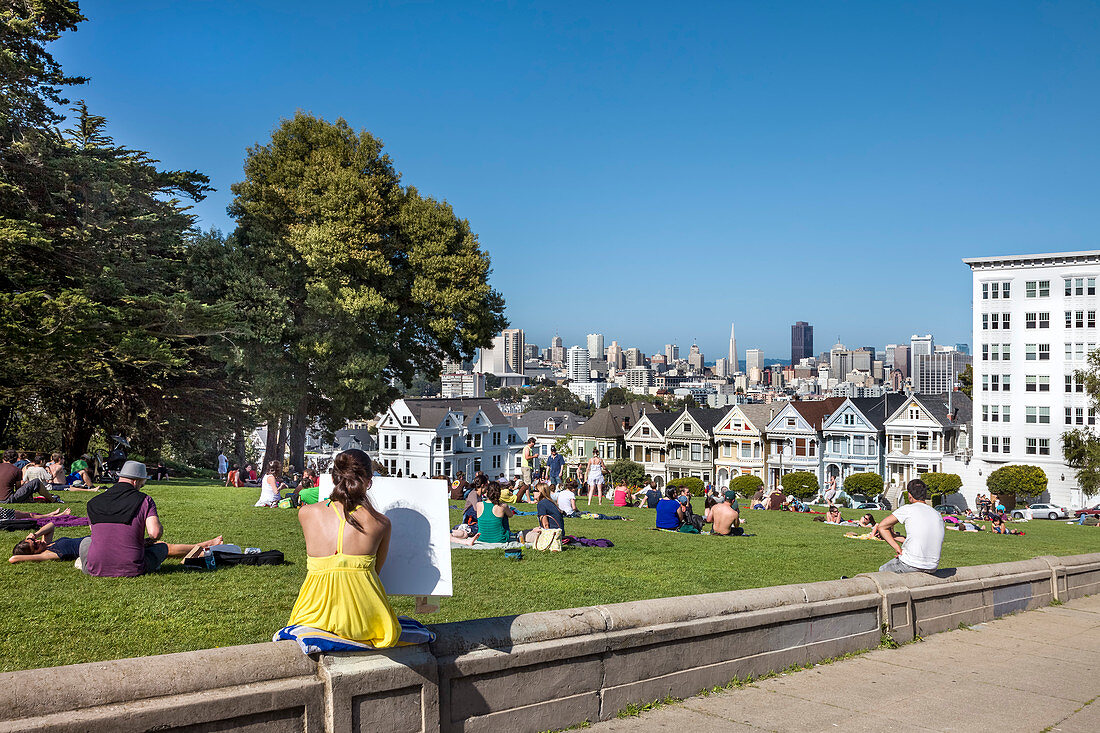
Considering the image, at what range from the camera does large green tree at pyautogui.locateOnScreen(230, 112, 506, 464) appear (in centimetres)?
3136

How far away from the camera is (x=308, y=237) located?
1225 inches

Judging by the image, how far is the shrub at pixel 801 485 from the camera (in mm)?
64000

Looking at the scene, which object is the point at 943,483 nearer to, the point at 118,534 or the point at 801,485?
the point at 801,485

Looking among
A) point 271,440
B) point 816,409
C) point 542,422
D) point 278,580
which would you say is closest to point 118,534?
point 278,580

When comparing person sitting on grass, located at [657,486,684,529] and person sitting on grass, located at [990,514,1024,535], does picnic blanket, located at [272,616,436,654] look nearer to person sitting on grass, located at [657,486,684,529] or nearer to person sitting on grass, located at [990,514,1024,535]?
person sitting on grass, located at [657,486,684,529]

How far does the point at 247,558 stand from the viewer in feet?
33.4

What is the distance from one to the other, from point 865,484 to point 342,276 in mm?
46885

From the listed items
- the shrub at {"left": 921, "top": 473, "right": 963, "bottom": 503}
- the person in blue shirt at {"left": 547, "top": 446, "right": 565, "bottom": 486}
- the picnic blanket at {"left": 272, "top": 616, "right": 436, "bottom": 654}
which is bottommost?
the shrub at {"left": 921, "top": 473, "right": 963, "bottom": 503}

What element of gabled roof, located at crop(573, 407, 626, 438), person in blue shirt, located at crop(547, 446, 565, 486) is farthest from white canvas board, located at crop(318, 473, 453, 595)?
gabled roof, located at crop(573, 407, 626, 438)

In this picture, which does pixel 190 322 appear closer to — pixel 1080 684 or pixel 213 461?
pixel 1080 684

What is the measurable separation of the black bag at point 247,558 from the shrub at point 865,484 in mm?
59529

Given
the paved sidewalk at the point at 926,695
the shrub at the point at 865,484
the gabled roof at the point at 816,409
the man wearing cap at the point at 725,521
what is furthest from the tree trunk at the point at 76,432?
the gabled roof at the point at 816,409

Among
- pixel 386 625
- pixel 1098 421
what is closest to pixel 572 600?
Result: pixel 386 625

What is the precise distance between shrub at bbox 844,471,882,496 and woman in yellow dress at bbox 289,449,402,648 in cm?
6309
